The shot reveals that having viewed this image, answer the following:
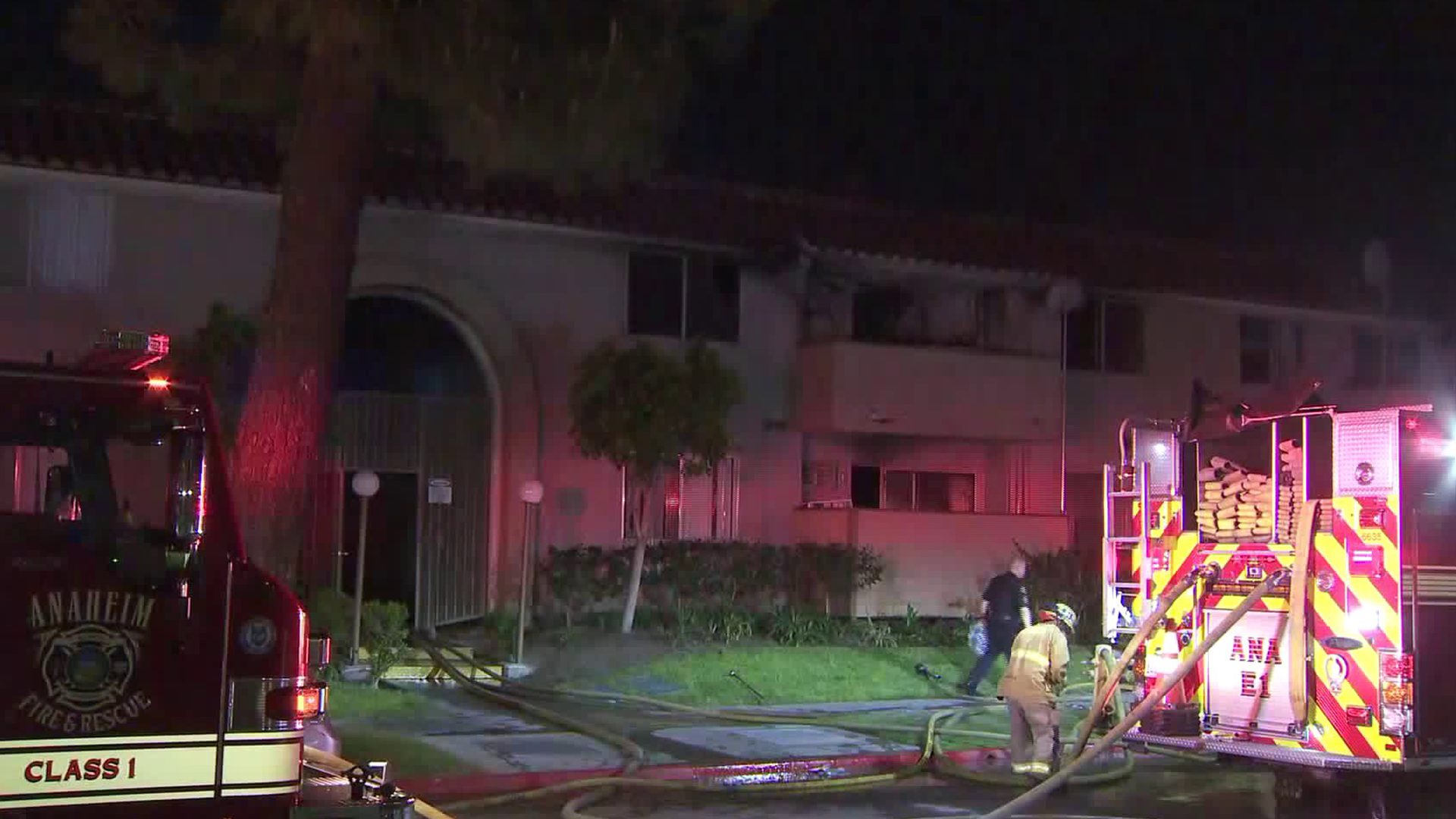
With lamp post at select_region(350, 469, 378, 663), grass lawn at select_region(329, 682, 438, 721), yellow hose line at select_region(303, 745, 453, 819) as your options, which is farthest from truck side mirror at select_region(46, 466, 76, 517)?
lamp post at select_region(350, 469, 378, 663)

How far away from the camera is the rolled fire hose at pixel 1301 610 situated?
29.3 ft

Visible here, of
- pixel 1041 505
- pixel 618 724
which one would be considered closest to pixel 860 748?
pixel 618 724

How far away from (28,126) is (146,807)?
43.8ft

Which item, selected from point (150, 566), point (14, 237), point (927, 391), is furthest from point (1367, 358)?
point (150, 566)

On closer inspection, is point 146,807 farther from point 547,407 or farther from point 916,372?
point 916,372

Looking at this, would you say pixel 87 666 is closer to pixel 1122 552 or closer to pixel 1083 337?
pixel 1122 552

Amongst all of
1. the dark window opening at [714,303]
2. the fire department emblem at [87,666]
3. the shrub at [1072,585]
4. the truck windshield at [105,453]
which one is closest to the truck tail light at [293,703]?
the fire department emblem at [87,666]

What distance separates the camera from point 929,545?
19969 mm

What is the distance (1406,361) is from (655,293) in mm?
13804

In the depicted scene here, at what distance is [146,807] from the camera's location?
5.15m

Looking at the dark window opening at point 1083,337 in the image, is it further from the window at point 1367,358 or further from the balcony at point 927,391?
the window at point 1367,358

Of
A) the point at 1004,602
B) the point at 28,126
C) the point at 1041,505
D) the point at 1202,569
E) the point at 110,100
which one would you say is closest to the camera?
the point at 1202,569

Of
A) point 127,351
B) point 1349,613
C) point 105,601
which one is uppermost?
point 127,351

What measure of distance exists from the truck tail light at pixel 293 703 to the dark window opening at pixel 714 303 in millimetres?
14418
